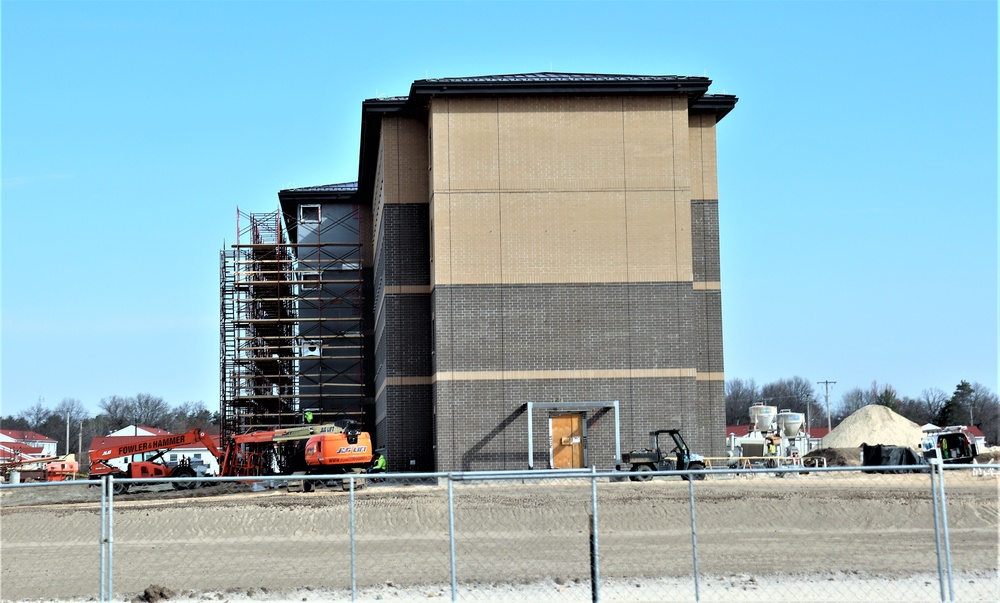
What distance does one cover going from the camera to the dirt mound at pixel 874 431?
81.2 m

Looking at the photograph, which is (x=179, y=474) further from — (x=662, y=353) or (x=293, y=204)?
(x=293, y=204)

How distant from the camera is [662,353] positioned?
41.4 meters

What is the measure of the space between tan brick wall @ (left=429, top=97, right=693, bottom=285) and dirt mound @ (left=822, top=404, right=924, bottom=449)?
4552 cm

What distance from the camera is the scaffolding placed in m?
58.4

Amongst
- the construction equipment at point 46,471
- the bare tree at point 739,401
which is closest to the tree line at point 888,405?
the bare tree at point 739,401

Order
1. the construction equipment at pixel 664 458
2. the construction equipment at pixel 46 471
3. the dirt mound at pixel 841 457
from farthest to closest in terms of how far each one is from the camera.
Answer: the dirt mound at pixel 841 457, the construction equipment at pixel 46 471, the construction equipment at pixel 664 458

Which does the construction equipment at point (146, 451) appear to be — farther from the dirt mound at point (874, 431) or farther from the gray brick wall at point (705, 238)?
the dirt mound at point (874, 431)

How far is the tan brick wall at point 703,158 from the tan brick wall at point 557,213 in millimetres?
4475

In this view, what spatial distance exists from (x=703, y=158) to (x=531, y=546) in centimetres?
2928

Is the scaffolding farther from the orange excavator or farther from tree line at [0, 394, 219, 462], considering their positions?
tree line at [0, 394, 219, 462]

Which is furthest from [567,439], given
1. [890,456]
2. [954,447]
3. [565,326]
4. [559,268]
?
[954,447]

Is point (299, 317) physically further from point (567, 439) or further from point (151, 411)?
point (151, 411)

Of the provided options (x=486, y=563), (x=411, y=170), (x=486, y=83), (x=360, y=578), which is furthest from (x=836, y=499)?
(x=411, y=170)

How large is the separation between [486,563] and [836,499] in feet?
39.0
